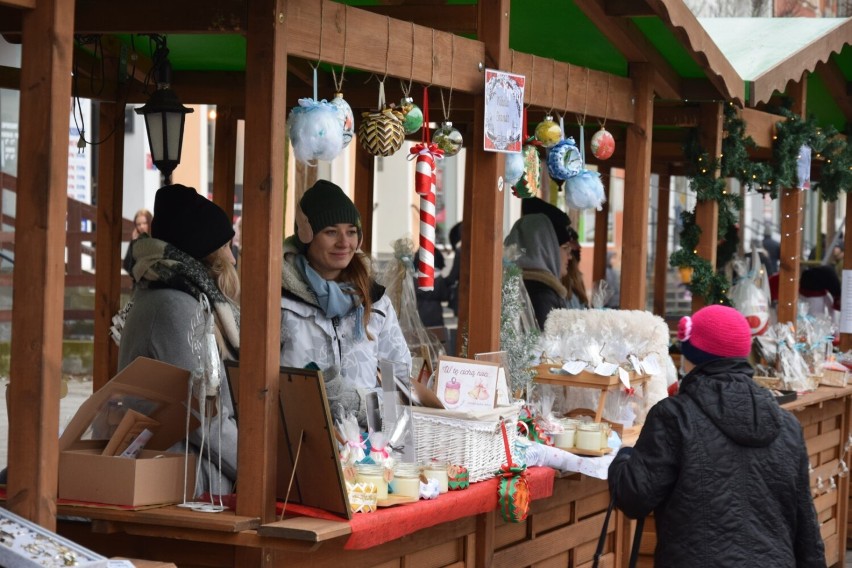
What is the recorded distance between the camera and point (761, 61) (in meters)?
8.16

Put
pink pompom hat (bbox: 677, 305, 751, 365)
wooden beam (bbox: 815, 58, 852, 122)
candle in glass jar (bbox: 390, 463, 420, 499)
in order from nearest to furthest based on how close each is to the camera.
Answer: pink pompom hat (bbox: 677, 305, 751, 365), candle in glass jar (bbox: 390, 463, 420, 499), wooden beam (bbox: 815, 58, 852, 122)

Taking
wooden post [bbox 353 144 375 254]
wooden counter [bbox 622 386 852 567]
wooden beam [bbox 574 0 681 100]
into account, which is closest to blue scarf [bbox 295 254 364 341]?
wooden beam [bbox 574 0 681 100]

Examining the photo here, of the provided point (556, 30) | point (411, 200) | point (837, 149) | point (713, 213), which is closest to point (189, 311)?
point (556, 30)

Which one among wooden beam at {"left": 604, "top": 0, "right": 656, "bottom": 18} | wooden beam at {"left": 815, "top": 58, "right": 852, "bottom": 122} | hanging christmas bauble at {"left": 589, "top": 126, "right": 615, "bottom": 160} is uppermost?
wooden beam at {"left": 815, "top": 58, "right": 852, "bottom": 122}

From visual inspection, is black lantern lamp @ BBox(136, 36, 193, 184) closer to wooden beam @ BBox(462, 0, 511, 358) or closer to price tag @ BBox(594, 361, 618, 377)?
wooden beam @ BBox(462, 0, 511, 358)

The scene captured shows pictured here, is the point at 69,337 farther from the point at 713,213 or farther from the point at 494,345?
the point at 494,345

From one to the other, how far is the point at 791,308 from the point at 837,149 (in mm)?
1294

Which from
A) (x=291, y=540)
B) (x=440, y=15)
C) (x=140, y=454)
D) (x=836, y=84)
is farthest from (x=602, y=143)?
(x=836, y=84)

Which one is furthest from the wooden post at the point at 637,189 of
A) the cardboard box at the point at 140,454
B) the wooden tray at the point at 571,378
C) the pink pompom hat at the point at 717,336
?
the cardboard box at the point at 140,454

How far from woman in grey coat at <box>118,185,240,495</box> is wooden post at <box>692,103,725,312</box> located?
395cm

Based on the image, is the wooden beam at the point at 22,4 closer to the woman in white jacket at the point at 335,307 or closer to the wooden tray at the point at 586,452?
the woman in white jacket at the point at 335,307

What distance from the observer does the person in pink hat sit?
4246mm

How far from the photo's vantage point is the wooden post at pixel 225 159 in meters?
7.48

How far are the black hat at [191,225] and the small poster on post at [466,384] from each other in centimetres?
103
